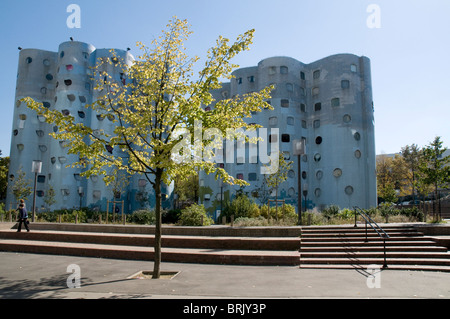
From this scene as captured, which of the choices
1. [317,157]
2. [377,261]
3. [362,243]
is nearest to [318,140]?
[317,157]

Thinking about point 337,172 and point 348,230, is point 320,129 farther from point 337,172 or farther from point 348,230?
point 348,230

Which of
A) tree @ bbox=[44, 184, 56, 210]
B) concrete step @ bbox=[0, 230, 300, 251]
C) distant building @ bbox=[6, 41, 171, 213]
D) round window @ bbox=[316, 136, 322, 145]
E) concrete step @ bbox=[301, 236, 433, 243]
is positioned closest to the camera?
concrete step @ bbox=[301, 236, 433, 243]

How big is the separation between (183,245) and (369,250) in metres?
6.61

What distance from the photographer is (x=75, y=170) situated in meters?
41.8

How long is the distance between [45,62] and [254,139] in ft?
Result: 154

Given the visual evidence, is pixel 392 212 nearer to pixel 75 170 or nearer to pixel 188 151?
pixel 188 151

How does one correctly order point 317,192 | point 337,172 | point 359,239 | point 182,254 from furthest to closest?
point 317,192 → point 337,172 → point 359,239 → point 182,254

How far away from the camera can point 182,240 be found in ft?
41.8

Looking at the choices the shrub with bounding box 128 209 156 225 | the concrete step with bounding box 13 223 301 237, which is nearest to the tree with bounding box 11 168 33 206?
the shrub with bounding box 128 209 156 225

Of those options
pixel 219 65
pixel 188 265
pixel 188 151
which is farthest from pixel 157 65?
pixel 188 265

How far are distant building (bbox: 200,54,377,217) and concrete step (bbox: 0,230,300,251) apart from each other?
23.3 meters

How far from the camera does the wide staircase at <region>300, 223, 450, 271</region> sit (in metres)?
9.66

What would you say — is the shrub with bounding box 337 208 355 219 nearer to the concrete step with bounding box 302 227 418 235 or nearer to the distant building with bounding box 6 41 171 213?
the concrete step with bounding box 302 227 418 235

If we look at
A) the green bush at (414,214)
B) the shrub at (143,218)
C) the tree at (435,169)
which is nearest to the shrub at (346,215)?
the green bush at (414,214)
